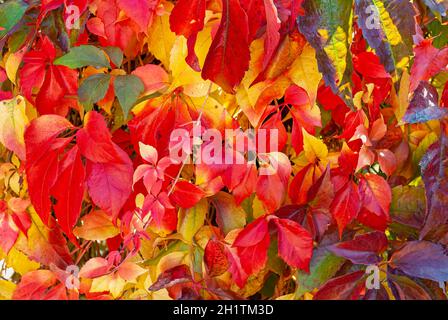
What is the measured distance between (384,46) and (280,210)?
20 centimetres

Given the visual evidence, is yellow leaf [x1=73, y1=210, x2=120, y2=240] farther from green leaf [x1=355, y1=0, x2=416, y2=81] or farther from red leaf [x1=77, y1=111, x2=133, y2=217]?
green leaf [x1=355, y1=0, x2=416, y2=81]

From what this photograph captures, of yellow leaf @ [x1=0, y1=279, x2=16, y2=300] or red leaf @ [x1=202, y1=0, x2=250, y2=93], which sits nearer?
red leaf @ [x1=202, y1=0, x2=250, y2=93]

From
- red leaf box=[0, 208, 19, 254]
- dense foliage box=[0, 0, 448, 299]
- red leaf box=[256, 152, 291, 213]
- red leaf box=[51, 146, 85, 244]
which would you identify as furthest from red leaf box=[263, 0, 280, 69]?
red leaf box=[0, 208, 19, 254]

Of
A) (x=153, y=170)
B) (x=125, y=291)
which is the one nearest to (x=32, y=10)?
(x=153, y=170)

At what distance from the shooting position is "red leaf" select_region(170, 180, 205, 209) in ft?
2.04

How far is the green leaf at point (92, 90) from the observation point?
2.08ft

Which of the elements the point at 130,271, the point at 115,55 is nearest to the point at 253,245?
the point at 130,271

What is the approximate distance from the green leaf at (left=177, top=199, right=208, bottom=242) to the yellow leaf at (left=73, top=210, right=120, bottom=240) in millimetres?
84

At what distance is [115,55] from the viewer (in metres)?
0.65

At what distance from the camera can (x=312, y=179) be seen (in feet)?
2.16

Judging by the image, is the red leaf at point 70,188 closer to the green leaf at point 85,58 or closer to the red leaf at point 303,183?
the green leaf at point 85,58

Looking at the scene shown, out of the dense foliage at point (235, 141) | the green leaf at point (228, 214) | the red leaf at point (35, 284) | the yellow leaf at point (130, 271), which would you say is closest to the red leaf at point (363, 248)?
the dense foliage at point (235, 141)

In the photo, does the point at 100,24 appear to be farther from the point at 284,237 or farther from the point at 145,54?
the point at 284,237

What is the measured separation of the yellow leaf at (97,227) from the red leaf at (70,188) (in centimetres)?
7
